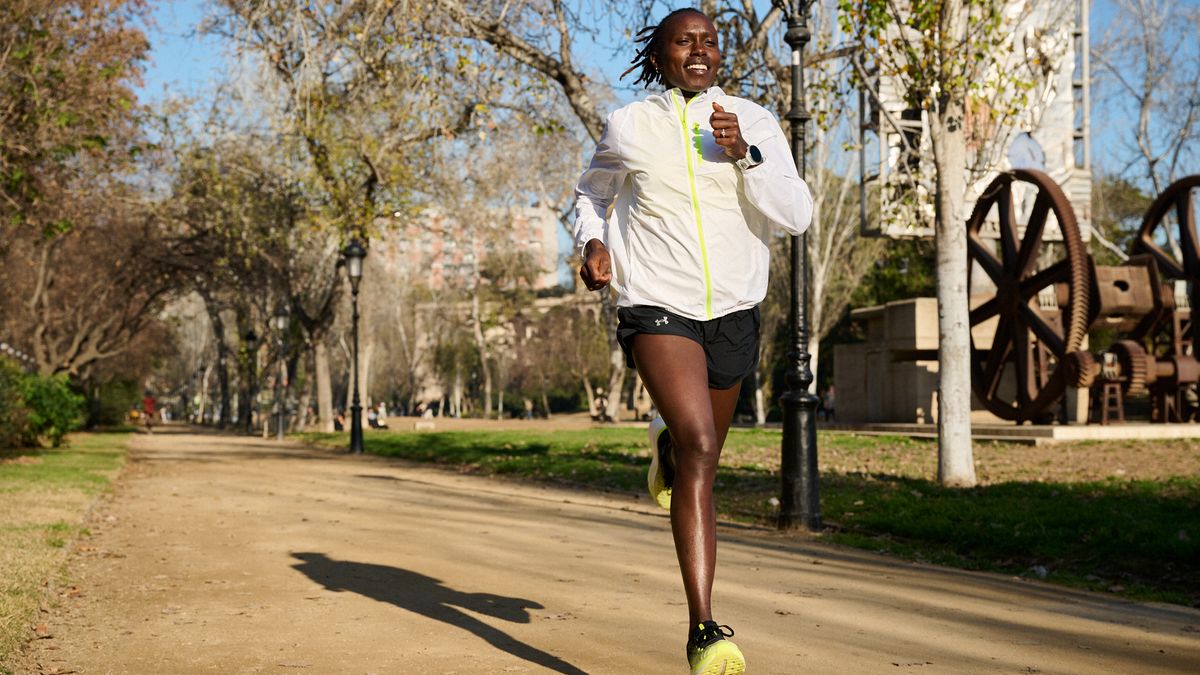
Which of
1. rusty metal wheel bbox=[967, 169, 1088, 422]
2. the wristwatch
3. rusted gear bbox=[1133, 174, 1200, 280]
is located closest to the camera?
the wristwatch

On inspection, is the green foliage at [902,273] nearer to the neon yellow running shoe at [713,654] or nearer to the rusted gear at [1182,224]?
the rusted gear at [1182,224]

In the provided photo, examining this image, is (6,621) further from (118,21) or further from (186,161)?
(186,161)

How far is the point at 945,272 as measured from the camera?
496 inches

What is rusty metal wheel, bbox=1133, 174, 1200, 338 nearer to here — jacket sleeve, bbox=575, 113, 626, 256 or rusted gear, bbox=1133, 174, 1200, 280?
rusted gear, bbox=1133, 174, 1200, 280

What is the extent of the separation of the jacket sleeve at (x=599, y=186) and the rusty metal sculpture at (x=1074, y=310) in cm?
1590

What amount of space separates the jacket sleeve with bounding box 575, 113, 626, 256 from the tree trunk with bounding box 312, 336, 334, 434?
1304 inches

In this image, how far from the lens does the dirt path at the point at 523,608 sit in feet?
15.8

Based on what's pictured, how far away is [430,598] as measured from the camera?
628 centimetres

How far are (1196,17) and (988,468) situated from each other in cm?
2355

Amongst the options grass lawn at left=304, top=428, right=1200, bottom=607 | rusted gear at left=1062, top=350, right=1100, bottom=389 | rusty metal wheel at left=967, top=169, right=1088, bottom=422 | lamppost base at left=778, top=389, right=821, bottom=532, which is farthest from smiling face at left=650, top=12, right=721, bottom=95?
rusty metal wheel at left=967, top=169, right=1088, bottom=422

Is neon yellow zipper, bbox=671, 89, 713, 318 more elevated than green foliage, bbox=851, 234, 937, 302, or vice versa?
green foliage, bbox=851, 234, 937, 302

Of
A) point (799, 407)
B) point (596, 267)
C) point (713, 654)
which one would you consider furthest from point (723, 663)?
point (799, 407)

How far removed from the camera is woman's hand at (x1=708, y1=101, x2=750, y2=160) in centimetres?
397

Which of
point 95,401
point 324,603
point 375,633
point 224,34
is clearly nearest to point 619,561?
point 324,603
